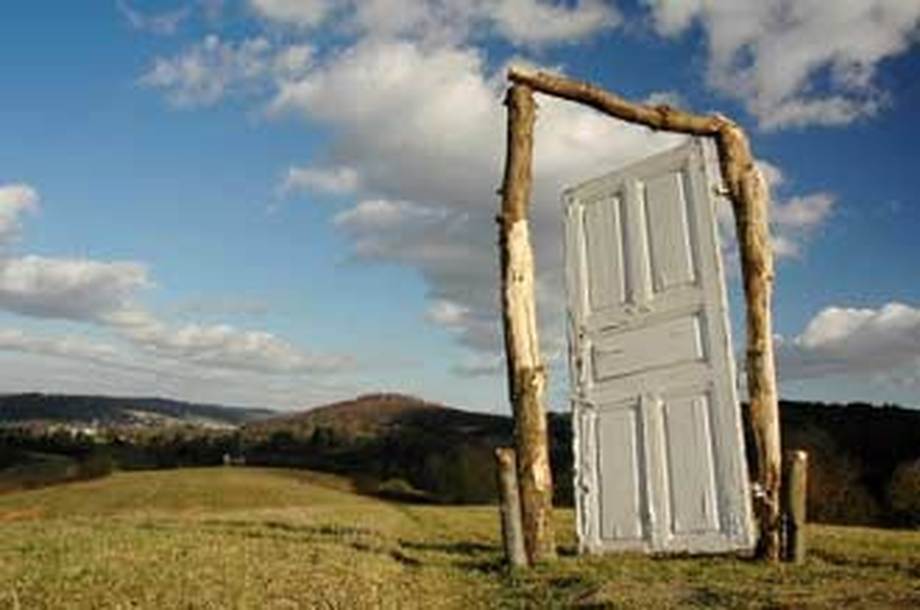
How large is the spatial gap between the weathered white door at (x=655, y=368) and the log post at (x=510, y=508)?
3.23ft

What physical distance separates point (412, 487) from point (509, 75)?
230 feet

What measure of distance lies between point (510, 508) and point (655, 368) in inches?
96.4

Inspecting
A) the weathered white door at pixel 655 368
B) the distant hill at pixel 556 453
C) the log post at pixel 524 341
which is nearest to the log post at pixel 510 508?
the log post at pixel 524 341

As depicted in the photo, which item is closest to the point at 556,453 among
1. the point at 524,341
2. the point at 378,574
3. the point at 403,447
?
the point at 524,341

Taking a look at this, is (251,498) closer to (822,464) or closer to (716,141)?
(822,464)

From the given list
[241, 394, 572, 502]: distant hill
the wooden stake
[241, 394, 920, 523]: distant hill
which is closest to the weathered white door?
the wooden stake

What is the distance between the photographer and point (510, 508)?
13547mm

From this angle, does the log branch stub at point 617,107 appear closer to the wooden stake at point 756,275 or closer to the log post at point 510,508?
the wooden stake at point 756,275

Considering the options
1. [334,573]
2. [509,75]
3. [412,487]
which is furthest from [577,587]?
[412,487]

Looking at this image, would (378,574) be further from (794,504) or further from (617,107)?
(617,107)

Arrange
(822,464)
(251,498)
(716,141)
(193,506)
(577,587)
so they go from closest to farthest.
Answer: (577,587)
(716,141)
(193,506)
(251,498)
(822,464)

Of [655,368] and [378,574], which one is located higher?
[655,368]

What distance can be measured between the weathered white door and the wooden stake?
0.31 m

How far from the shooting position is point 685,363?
13.2 metres
